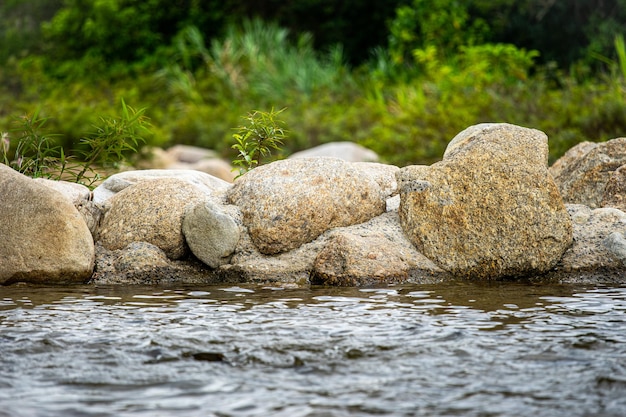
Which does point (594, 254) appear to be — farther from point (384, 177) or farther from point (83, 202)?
point (83, 202)

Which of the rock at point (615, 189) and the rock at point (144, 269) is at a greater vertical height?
the rock at point (615, 189)

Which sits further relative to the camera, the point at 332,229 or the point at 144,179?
the point at 144,179

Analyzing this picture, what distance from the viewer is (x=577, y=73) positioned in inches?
815

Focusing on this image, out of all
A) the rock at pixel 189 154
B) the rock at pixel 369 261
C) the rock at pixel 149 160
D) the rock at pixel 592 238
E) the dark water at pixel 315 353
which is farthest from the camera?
the rock at pixel 189 154

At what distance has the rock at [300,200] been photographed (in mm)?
6965

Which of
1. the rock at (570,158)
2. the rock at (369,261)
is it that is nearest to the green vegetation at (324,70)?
the rock at (369,261)

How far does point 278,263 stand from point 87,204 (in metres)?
1.80

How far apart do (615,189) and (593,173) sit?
261 millimetres

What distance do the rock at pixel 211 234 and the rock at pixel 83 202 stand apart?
924 millimetres

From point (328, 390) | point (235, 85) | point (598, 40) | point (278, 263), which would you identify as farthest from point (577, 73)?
point (328, 390)

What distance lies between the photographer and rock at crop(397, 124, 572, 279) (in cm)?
689

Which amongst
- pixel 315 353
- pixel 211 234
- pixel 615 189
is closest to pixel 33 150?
pixel 211 234

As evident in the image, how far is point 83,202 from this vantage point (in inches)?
292

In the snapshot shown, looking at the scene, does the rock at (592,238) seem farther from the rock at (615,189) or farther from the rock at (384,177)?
the rock at (384,177)
